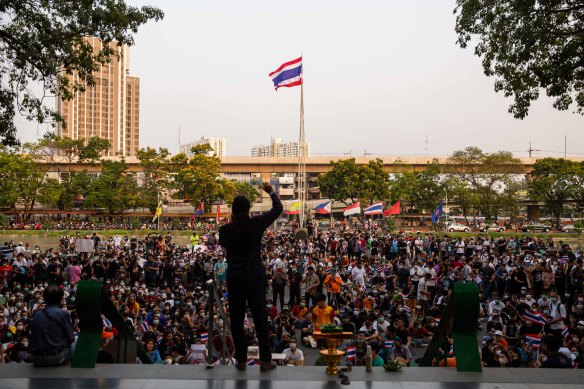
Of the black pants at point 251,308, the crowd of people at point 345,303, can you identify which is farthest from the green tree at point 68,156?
the black pants at point 251,308

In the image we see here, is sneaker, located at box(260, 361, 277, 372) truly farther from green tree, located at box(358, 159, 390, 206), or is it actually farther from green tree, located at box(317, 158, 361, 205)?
green tree, located at box(358, 159, 390, 206)

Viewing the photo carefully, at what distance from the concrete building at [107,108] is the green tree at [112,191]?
232ft

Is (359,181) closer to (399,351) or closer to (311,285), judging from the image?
(311,285)

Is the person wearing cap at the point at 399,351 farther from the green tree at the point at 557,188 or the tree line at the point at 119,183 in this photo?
the green tree at the point at 557,188

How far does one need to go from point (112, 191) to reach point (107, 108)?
82.3 m

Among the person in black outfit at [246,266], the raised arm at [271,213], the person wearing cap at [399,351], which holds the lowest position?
the person wearing cap at [399,351]

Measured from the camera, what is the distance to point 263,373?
4715 millimetres

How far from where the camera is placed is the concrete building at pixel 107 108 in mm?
129875

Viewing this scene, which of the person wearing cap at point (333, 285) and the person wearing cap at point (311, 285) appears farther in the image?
the person wearing cap at point (311, 285)

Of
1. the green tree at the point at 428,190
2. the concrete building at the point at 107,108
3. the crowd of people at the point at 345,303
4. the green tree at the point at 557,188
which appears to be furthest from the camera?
the concrete building at the point at 107,108

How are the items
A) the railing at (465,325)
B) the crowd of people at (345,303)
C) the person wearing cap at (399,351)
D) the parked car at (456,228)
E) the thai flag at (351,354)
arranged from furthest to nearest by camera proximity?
the parked car at (456,228) → the person wearing cap at (399,351) → the crowd of people at (345,303) → the thai flag at (351,354) → the railing at (465,325)

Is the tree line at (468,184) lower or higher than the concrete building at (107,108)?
lower

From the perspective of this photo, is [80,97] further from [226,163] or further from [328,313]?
[328,313]

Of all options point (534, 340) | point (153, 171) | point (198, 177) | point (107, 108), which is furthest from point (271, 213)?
point (107, 108)
